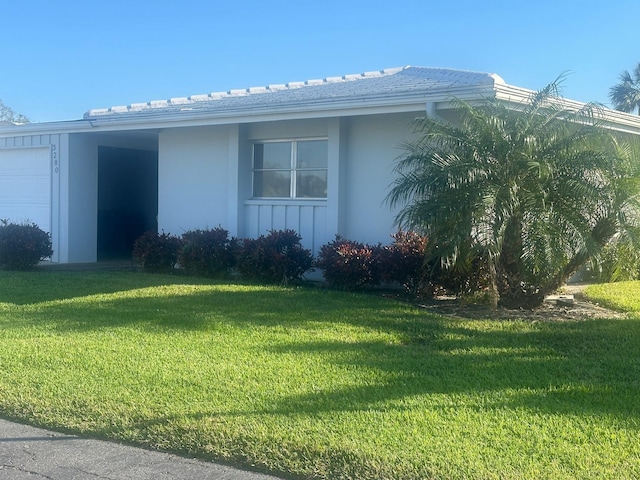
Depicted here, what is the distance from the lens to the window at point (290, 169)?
46.3ft

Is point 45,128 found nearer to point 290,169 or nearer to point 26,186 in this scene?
point 26,186

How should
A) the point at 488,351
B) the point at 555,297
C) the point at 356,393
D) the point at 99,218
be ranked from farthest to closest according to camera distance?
the point at 99,218
the point at 555,297
the point at 488,351
the point at 356,393

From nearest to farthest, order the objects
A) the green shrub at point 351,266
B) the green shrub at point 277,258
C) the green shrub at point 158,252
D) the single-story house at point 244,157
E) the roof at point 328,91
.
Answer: the roof at point 328,91 < the green shrub at point 351,266 < the single-story house at point 244,157 < the green shrub at point 277,258 < the green shrub at point 158,252

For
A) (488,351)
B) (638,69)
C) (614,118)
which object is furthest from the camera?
(638,69)

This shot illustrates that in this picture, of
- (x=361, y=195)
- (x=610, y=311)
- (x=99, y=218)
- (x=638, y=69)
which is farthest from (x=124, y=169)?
(x=638, y=69)

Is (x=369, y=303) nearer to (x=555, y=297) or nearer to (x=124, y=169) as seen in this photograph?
(x=555, y=297)

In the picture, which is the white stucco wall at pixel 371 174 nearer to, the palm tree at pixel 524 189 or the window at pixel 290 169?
the window at pixel 290 169

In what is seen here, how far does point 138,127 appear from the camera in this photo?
15.6m

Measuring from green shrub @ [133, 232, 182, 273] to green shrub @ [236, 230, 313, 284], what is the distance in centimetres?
216

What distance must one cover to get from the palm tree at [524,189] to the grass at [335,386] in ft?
3.33

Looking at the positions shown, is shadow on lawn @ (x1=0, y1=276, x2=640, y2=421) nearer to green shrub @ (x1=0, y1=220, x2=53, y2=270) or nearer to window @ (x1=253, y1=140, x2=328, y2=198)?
window @ (x1=253, y1=140, x2=328, y2=198)

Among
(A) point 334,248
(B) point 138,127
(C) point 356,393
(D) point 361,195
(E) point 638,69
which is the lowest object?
(C) point 356,393

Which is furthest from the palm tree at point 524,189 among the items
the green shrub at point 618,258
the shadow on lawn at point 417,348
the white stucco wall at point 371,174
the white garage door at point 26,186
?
the white garage door at point 26,186

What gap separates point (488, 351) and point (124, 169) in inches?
547
